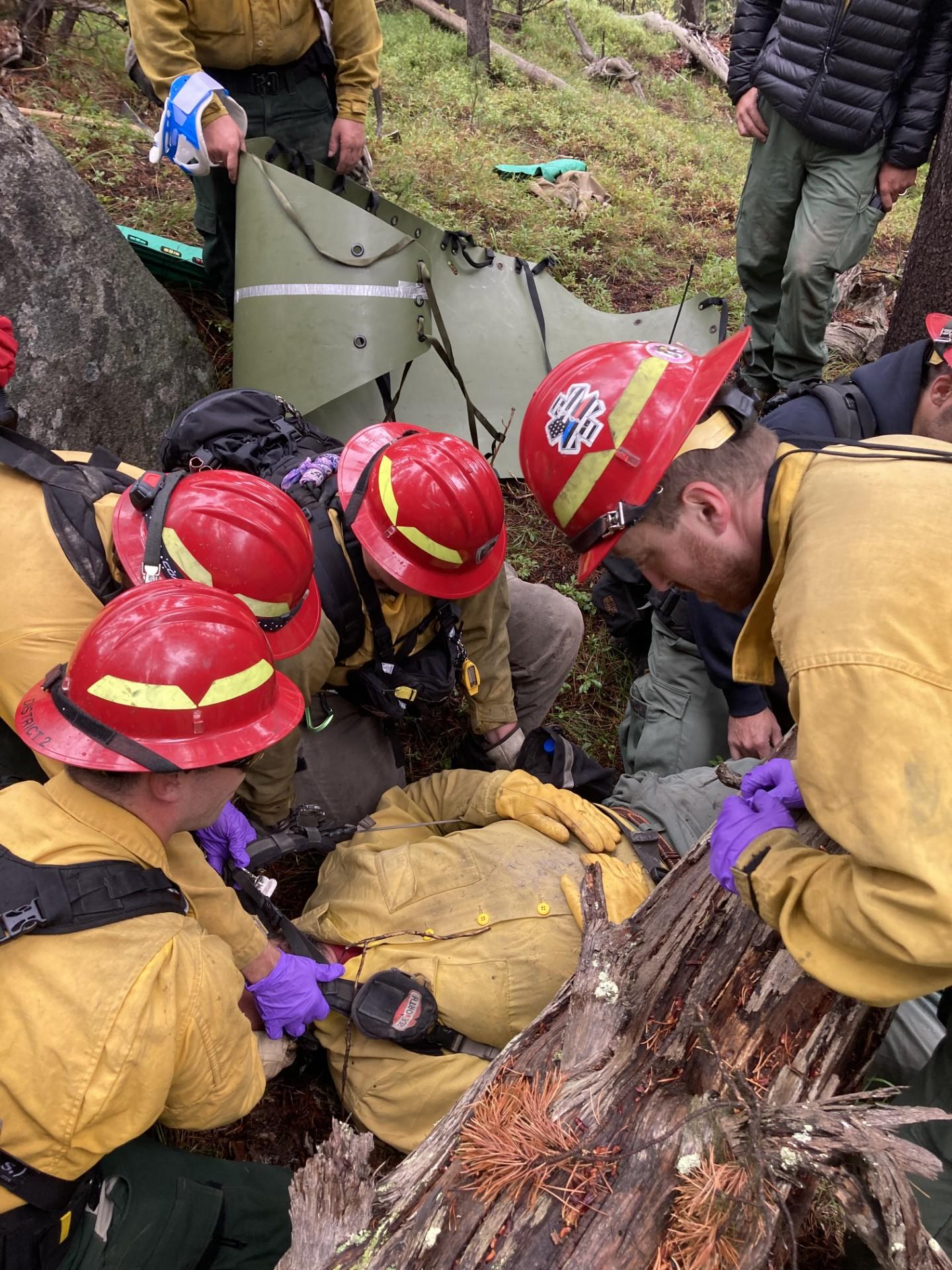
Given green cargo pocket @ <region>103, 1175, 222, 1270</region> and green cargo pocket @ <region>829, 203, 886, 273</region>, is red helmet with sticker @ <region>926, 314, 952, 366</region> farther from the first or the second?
green cargo pocket @ <region>103, 1175, 222, 1270</region>

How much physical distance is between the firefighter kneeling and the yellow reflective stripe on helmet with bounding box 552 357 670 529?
2.67 feet

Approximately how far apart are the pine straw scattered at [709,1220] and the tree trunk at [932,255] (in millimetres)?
3888

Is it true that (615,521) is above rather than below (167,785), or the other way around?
above

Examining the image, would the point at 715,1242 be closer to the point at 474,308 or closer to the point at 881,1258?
the point at 881,1258

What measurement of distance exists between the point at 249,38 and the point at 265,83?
0.30 m

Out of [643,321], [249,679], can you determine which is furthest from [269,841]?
[643,321]

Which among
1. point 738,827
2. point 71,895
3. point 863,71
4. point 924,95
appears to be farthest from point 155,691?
point 924,95

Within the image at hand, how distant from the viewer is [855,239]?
435 cm

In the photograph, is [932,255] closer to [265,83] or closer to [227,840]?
[265,83]

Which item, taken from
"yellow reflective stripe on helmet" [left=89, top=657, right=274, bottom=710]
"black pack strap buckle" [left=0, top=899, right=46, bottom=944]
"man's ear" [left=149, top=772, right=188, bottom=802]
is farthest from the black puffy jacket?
"black pack strap buckle" [left=0, top=899, right=46, bottom=944]

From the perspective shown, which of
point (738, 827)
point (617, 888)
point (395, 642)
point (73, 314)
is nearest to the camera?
point (738, 827)

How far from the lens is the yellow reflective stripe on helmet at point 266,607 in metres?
2.27

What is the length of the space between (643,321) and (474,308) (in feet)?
3.67

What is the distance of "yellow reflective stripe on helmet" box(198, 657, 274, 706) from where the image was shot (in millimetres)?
1729
